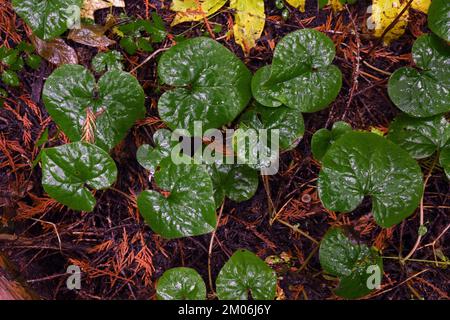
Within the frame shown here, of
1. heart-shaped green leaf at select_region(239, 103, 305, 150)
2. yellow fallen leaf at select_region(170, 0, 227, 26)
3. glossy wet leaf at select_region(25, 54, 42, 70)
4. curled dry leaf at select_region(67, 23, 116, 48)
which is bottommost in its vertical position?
heart-shaped green leaf at select_region(239, 103, 305, 150)

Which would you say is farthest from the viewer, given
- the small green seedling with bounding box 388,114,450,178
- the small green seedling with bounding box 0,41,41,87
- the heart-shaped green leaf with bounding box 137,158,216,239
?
the small green seedling with bounding box 0,41,41,87

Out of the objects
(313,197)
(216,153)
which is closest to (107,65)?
(216,153)

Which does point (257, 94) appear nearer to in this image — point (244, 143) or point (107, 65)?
point (244, 143)

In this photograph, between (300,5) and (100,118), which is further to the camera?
(300,5)

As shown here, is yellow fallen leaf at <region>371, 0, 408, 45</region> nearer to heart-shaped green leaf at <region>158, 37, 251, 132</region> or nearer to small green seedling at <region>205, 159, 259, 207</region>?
heart-shaped green leaf at <region>158, 37, 251, 132</region>

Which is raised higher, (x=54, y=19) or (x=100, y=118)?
(x=54, y=19)

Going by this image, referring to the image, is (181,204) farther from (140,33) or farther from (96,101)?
(140,33)

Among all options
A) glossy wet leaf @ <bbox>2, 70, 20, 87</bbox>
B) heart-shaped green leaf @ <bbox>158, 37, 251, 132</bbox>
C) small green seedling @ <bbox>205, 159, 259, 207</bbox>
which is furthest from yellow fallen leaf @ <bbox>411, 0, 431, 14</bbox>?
glossy wet leaf @ <bbox>2, 70, 20, 87</bbox>
